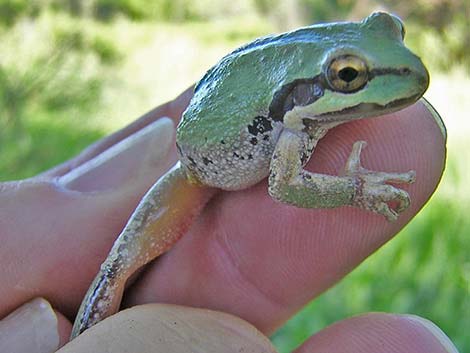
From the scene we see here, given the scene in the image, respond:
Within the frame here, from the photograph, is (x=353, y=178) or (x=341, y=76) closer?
(x=341, y=76)

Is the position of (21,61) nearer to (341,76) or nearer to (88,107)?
(88,107)

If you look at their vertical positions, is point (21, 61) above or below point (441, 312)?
above

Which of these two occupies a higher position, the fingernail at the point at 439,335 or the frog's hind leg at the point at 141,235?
the frog's hind leg at the point at 141,235

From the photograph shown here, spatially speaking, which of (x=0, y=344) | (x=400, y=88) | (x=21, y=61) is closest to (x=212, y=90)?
(x=400, y=88)

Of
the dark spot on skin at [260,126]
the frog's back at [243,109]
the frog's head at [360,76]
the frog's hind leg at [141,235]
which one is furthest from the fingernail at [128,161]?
the frog's head at [360,76]

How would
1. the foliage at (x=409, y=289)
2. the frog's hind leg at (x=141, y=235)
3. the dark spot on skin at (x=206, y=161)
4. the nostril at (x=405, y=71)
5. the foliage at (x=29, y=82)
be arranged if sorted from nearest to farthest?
the nostril at (x=405, y=71) → the dark spot on skin at (x=206, y=161) → the frog's hind leg at (x=141, y=235) → the foliage at (x=409, y=289) → the foliage at (x=29, y=82)

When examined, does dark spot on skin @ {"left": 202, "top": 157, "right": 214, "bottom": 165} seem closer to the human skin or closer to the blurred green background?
the human skin

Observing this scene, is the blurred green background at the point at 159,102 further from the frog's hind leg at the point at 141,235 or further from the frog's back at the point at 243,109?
the frog's back at the point at 243,109

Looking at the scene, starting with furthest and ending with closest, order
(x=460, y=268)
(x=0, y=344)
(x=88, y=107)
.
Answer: (x=88, y=107) → (x=460, y=268) → (x=0, y=344)
